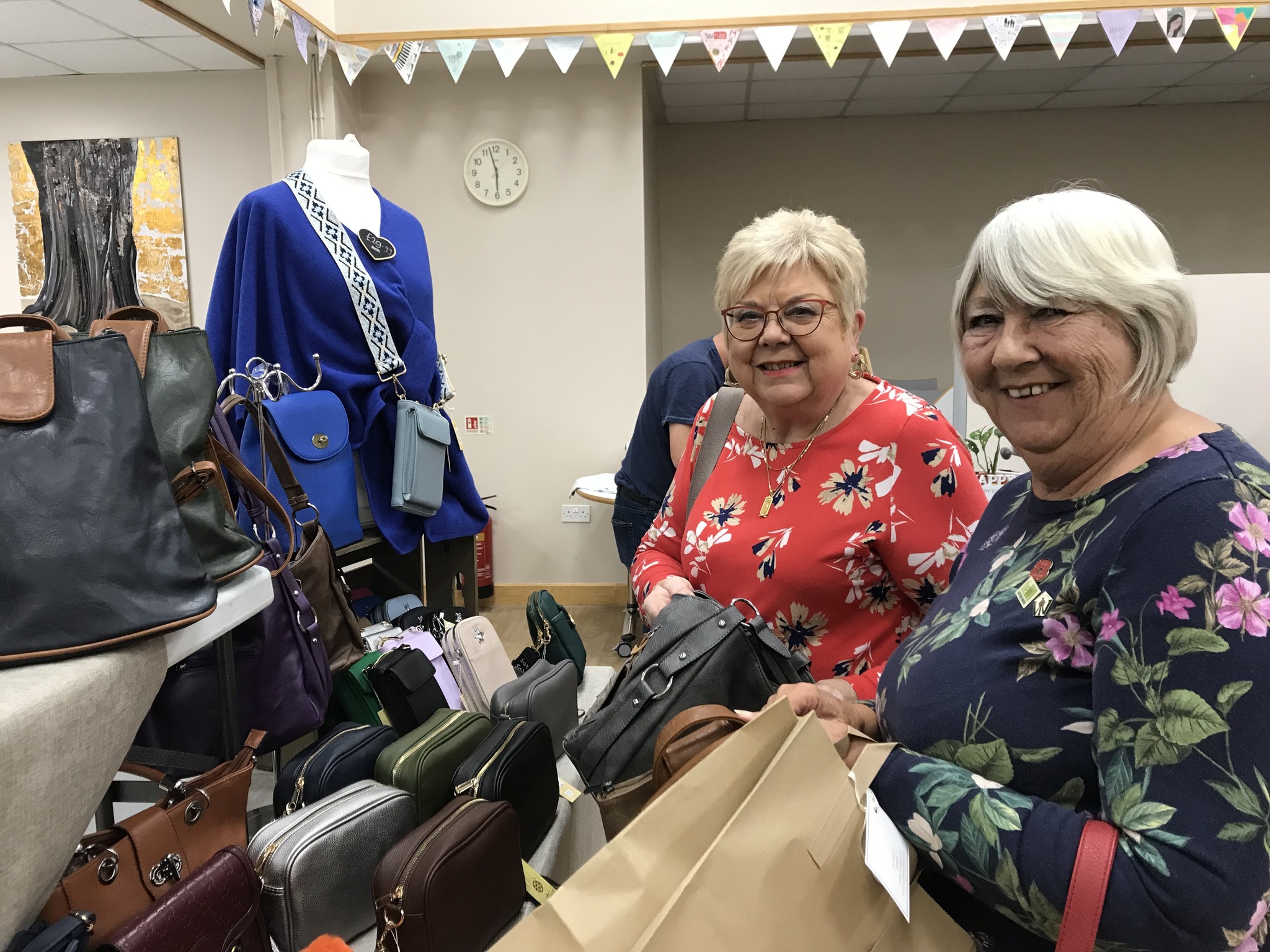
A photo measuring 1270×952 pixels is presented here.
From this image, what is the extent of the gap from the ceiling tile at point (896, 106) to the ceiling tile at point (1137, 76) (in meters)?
0.81

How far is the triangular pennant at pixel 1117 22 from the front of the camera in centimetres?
345

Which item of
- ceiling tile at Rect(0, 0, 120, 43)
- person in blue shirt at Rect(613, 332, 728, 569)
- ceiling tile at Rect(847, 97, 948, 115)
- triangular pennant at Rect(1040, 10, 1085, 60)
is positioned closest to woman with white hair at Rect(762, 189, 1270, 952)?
person in blue shirt at Rect(613, 332, 728, 569)

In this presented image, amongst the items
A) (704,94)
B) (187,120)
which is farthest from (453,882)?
(704,94)

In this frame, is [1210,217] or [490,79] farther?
[1210,217]

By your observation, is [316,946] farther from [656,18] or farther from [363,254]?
[656,18]

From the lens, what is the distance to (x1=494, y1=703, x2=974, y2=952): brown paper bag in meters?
0.64

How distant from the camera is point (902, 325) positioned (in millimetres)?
5727

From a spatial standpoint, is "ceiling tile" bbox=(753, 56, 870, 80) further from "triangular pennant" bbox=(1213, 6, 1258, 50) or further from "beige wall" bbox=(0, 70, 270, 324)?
"beige wall" bbox=(0, 70, 270, 324)

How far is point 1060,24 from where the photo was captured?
11.4ft

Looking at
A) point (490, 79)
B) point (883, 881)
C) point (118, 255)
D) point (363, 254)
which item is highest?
point (490, 79)

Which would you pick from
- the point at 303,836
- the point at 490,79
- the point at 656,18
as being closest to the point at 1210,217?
the point at 656,18

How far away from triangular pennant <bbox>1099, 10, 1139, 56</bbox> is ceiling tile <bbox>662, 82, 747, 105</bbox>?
1.85 m

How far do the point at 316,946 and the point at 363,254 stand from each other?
5.90 feet

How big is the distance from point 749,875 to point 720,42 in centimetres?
375
